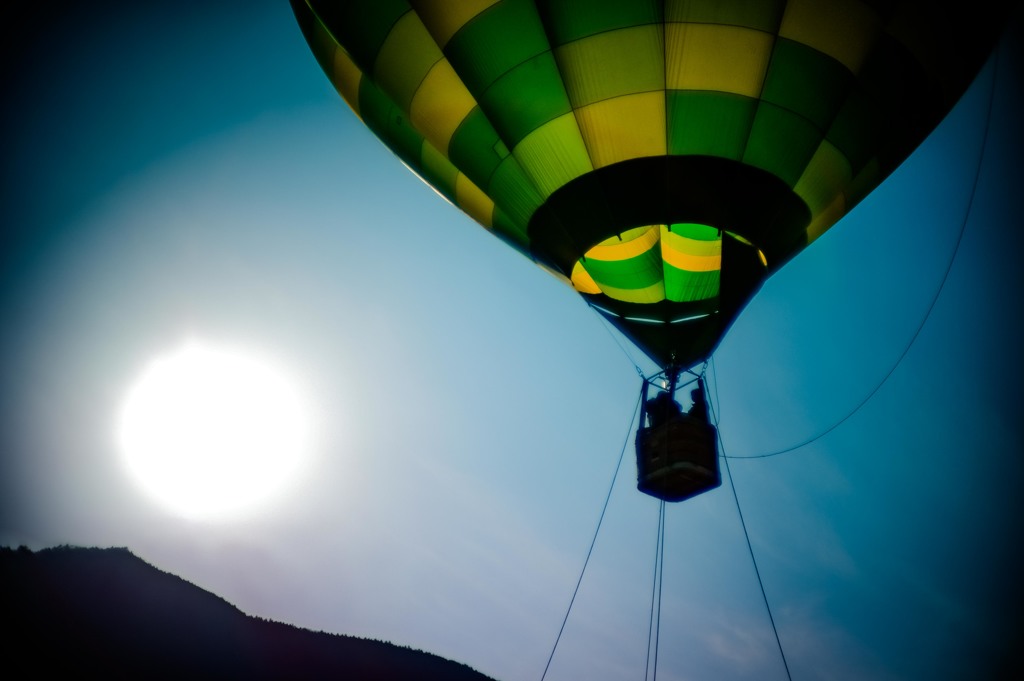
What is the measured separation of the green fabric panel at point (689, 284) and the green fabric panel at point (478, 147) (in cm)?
150

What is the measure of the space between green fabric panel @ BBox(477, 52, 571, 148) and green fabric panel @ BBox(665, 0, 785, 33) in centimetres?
67

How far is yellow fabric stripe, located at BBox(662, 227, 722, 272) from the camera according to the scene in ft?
11.2

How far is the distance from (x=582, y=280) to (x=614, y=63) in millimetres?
1422

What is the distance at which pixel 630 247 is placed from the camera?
3.63 meters

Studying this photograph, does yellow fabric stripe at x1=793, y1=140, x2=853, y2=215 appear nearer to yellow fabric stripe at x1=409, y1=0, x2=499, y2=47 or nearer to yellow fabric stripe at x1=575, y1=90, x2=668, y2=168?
yellow fabric stripe at x1=575, y1=90, x2=668, y2=168

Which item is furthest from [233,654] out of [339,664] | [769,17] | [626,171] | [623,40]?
[769,17]

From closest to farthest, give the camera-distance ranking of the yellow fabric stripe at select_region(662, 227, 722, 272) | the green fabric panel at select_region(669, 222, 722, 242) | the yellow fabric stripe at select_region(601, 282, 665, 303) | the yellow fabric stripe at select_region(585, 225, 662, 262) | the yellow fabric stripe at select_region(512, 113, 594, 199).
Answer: the yellow fabric stripe at select_region(512, 113, 594, 199) → the green fabric panel at select_region(669, 222, 722, 242) → the yellow fabric stripe at select_region(662, 227, 722, 272) → the yellow fabric stripe at select_region(585, 225, 662, 262) → the yellow fabric stripe at select_region(601, 282, 665, 303)

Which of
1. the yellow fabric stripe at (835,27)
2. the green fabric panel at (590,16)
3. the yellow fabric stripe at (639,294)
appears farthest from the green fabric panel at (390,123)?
the yellow fabric stripe at (835,27)

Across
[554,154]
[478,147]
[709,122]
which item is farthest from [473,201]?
[709,122]

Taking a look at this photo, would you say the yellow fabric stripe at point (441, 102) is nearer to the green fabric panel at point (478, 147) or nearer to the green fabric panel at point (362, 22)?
the green fabric panel at point (478, 147)

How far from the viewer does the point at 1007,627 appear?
435 inches

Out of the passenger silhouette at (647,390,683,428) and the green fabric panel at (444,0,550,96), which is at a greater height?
the green fabric panel at (444,0,550,96)

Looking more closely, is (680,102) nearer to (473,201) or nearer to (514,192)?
(514,192)

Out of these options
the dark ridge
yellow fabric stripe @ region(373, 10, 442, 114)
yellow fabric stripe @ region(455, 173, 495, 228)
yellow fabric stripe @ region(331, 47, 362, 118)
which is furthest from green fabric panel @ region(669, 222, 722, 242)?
the dark ridge
